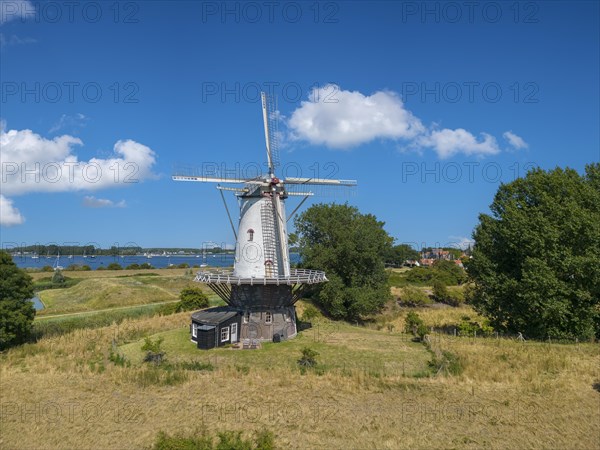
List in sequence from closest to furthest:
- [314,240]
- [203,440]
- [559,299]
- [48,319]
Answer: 1. [203,440]
2. [559,299]
3. [48,319]
4. [314,240]

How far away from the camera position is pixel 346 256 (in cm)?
4512

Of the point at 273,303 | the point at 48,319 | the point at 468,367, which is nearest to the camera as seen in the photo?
the point at 468,367

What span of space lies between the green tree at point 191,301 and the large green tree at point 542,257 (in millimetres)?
28060

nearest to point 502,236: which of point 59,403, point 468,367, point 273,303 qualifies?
point 468,367

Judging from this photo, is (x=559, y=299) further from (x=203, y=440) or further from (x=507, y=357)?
(x=203, y=440)

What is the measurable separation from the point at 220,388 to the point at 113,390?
17.6ft

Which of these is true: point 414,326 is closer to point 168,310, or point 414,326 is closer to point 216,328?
point 216,328

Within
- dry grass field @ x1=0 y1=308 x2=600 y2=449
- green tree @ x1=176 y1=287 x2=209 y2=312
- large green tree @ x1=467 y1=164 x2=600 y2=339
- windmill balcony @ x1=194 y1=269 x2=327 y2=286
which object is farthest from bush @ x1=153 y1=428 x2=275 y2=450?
green tree @ x1=176 y1=287 x2=209 y2=312

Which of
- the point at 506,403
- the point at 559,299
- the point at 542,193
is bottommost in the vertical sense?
the point at 506,403

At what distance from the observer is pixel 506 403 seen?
17406 millimetres

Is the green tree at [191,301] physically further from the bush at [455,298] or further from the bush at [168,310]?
the bush at [455,298]

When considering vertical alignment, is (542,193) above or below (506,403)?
above

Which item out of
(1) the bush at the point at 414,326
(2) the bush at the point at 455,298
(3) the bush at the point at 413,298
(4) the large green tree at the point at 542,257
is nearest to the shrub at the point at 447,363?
(1) the bush at the point at 414,326

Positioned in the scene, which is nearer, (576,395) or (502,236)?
(576,395)
